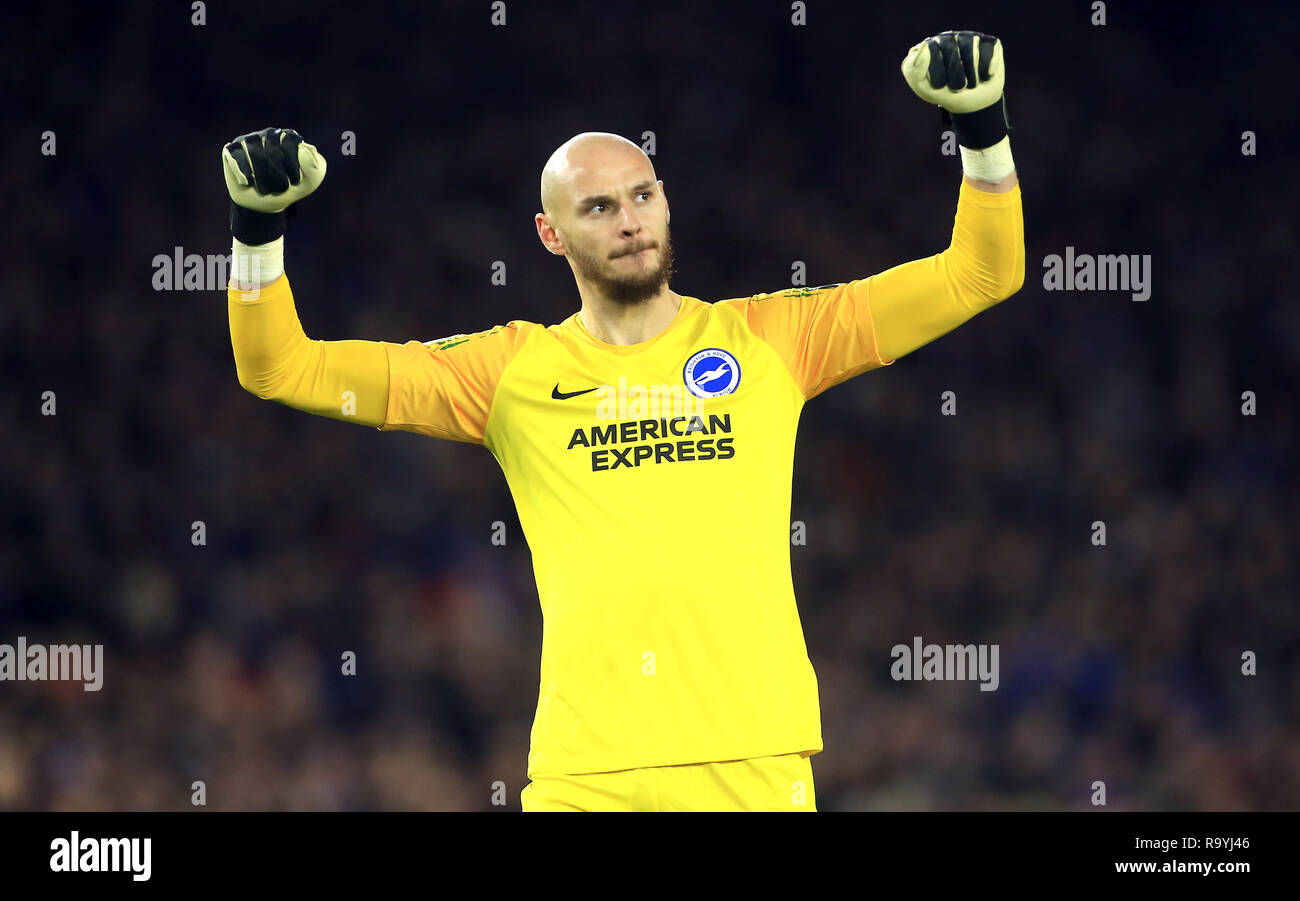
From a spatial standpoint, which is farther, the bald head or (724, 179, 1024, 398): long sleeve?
the bald head

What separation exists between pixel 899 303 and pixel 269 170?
143 cm

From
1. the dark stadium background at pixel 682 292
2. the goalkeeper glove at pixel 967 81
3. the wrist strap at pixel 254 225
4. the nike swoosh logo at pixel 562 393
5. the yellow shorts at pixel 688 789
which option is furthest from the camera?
the dark stadium background at pixel 682 292

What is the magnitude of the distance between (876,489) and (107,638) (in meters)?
3.85

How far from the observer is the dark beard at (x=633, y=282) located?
139 inches

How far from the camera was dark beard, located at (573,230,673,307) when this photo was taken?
354cm

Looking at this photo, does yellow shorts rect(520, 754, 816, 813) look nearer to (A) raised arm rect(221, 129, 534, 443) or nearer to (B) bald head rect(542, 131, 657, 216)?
(A) raised arm rect(221, 129, 534, 443)

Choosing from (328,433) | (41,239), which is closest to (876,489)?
(328,433)

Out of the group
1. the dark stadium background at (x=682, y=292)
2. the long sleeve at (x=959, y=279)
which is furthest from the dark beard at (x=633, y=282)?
the dark stadium background at (x=682, y=292)

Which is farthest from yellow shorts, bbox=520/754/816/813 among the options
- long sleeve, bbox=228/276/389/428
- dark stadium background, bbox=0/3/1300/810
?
dark stadium background, bbox=0/3/1300/810

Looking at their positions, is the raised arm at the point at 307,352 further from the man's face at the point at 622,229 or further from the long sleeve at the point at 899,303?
the long sleeve at the point at 899,303

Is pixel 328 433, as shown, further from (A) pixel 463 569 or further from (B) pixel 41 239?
(B) pixel 41 239

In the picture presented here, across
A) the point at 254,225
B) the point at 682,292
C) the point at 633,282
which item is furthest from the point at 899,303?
the point at 682,292

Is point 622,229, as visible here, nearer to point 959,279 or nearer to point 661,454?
point 661,454

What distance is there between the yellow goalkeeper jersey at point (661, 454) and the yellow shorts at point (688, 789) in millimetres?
32
